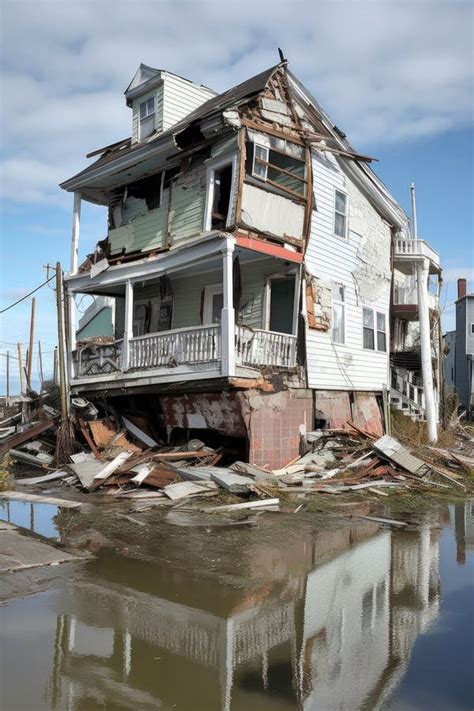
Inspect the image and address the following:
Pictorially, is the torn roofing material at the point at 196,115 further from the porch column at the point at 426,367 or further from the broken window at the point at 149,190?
the porch column at the point at 426,367

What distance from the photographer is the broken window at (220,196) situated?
650 inches

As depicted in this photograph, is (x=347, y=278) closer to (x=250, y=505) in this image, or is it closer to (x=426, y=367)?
(x=426, y=367)

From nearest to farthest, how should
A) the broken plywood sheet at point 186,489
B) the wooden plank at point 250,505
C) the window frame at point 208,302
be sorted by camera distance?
1. the wooden plank at point 250,505
2. the broken plywood sheet at point 186,489
3. the window frame at point 208,302

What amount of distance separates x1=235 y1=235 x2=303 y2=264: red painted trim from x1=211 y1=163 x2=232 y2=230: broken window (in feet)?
4.69

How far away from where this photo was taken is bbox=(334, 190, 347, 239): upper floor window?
61.2ft

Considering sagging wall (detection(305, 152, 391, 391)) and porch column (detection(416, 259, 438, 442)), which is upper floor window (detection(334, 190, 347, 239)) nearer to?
sagging wall (detection(305, 152, 391, 391))

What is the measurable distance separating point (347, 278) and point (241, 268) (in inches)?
142

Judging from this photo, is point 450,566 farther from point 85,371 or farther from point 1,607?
point 85,371

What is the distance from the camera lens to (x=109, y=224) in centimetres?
2044

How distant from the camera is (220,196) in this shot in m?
17.6

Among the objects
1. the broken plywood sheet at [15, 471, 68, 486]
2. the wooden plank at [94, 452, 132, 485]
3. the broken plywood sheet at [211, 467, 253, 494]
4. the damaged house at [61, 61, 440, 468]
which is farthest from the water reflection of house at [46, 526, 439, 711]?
the broken plywood sheet at [15, 471, 68, 486]

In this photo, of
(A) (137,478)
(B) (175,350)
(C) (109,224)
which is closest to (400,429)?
(B) (175,350)

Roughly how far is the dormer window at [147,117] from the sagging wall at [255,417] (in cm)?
884

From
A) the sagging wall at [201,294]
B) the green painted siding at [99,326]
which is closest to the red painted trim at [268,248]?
the sagging wall at [201,294]
